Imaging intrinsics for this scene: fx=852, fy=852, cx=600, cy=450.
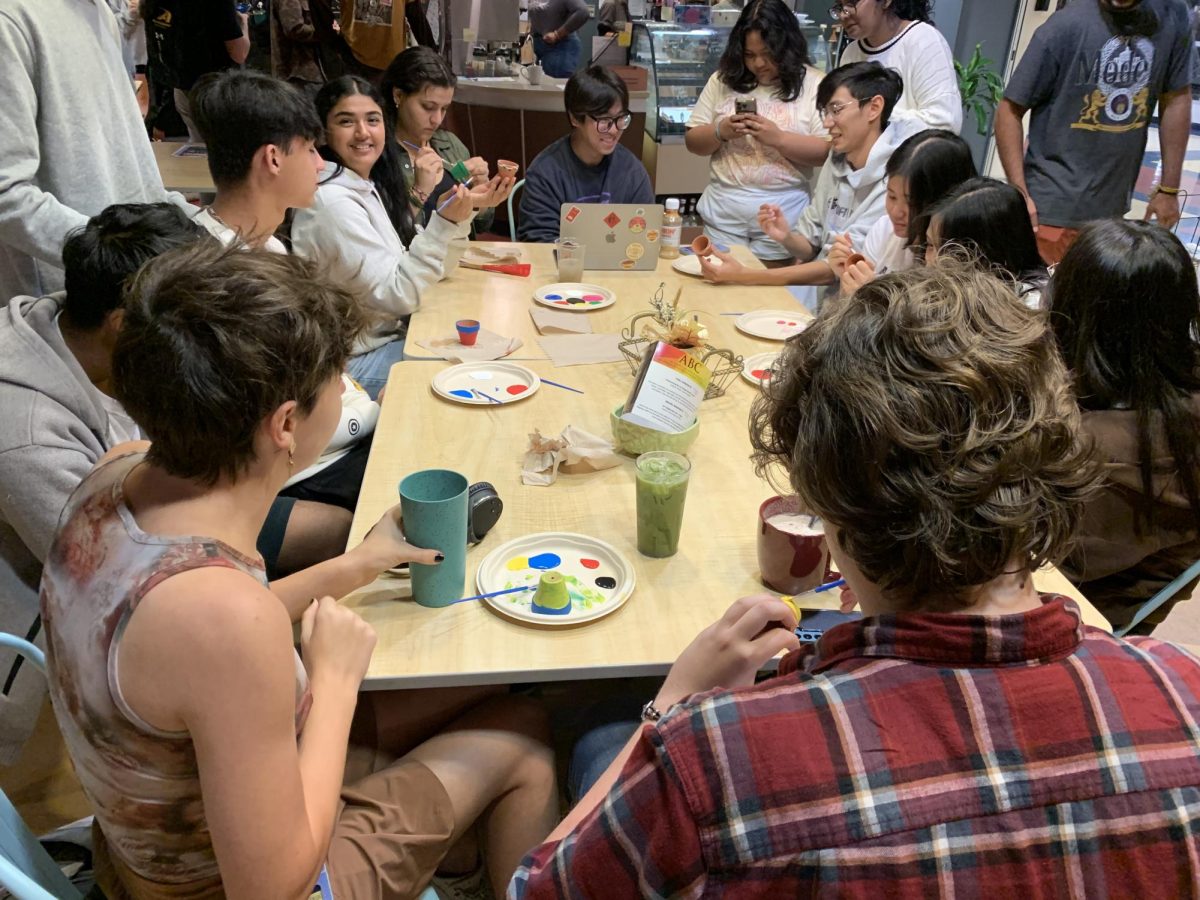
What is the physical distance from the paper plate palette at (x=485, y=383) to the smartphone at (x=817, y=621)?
34.8 inches

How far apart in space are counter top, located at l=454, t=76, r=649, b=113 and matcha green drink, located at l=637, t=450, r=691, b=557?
4.19 metres

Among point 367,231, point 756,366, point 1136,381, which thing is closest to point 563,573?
point 756,366

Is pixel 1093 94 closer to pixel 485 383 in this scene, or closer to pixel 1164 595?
pixel 1164 595

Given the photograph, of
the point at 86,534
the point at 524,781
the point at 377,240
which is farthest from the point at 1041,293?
the point at 86,534

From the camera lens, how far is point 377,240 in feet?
8.36

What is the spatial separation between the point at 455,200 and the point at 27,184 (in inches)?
40.0

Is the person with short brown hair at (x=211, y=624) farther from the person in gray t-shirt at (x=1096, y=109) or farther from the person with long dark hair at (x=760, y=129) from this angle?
the person in gray t-shirt at (x=1096, y=109)

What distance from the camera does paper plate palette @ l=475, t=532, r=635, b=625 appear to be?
50.1 inches

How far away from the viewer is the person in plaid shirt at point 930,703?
25.6 inches

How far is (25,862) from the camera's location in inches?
39.7

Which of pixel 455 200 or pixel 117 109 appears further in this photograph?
pixel 455 200

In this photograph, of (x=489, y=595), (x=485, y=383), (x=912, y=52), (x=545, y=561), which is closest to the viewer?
(x=489, y=595)

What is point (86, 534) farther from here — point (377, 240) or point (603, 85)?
point (603, 85)

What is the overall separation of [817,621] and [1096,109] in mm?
3025
